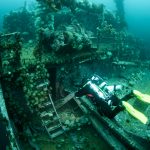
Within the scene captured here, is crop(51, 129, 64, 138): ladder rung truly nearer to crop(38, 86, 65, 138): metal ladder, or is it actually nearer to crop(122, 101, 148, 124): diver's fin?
crop(38, 86, 65, 138): metal ladder

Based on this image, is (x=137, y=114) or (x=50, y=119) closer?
(x=137, y=114)

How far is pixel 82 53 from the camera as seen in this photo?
12.7 m

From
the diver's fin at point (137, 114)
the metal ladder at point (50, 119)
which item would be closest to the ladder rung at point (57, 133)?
the metal ladder at point (50, 119)

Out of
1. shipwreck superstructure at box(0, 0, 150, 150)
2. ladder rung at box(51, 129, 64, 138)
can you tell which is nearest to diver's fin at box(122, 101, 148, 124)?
shipwreck superstructure at box(0, 0, 150, 150)

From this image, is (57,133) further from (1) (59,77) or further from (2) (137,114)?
(2) (137,114)

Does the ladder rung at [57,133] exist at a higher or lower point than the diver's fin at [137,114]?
lower

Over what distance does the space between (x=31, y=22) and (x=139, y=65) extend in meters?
8.55

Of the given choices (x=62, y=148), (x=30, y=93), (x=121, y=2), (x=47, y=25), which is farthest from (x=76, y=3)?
(x=62, y=148)

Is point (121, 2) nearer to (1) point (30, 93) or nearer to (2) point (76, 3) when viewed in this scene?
(2) point (76, 3)

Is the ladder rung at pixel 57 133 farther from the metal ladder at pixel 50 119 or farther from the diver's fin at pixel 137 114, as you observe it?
the diver's fin at pixel 137 114

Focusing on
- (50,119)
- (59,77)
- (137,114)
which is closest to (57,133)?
(50,119)

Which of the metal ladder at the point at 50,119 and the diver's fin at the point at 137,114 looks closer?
the diver's fin at the point at 137,114

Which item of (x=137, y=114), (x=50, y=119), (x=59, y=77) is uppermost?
(x=59, y=77)

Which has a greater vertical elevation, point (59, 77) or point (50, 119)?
point (59, 77)
